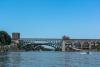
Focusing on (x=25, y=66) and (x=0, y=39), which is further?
(x=0, y=39)

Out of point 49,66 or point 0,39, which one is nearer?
point 49,66

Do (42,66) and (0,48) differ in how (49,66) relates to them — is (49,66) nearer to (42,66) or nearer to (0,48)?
(42,66)

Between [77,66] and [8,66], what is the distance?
10795 millimetres

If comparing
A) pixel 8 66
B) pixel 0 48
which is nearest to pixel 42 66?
pixel 8 66

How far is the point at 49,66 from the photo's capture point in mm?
69062

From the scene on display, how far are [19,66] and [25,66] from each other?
101cm

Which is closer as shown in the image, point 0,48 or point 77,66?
point 77,66

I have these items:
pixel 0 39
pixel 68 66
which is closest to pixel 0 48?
pixel 0 39

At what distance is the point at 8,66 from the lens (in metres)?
67.8

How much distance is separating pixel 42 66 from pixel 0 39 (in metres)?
132

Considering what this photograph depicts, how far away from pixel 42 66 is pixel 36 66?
1.04 m

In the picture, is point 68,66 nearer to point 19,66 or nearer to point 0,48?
point 19,66

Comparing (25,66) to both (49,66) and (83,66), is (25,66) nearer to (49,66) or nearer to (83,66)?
(49,66)

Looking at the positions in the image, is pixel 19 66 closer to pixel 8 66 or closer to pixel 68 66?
pixel 8 66
